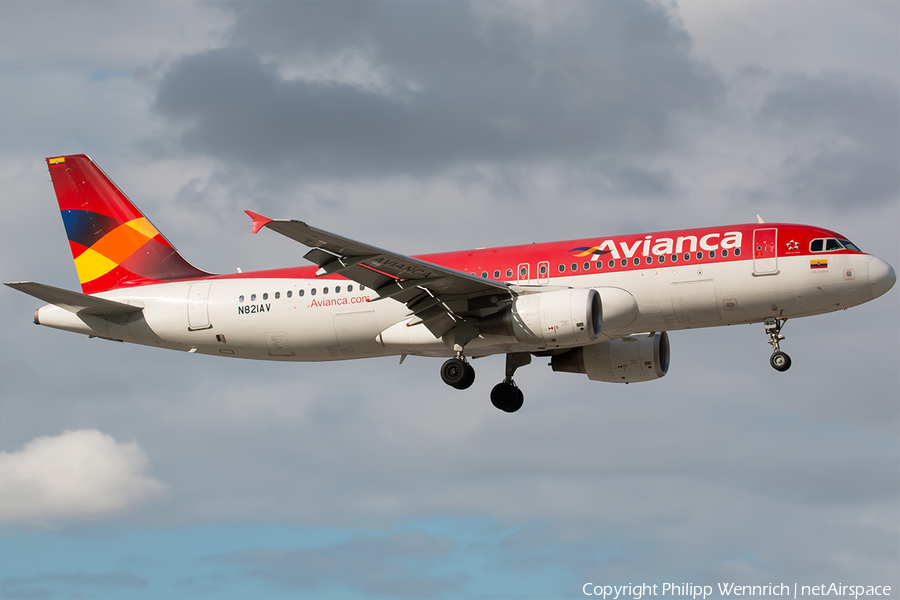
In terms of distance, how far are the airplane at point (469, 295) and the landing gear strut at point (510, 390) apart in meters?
0.05

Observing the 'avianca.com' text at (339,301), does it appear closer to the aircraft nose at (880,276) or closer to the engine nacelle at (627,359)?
the engine nacelle at (627,359)

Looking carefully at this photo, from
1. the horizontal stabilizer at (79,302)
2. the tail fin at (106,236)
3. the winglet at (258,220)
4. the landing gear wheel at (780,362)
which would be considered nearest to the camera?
the winglet at (258,220)

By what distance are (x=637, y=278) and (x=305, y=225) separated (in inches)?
425

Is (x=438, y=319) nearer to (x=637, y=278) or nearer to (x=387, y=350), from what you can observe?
(x=387, y=350)

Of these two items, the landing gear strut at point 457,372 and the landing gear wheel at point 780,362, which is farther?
the landing gear strut at point 457,372

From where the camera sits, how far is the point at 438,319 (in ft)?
106

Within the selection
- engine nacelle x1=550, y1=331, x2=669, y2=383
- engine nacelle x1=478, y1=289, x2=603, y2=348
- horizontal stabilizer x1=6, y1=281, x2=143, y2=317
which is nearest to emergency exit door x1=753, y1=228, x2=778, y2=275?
engine nacelle x1=478, y1=289, x2=603, y2=348

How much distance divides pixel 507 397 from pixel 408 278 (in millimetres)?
8261

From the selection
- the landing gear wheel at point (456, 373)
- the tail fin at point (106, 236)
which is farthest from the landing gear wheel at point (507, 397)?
the tail fin at point (106, 236)

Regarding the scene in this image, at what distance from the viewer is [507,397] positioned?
37.1m

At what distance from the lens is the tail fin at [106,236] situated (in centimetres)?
3769

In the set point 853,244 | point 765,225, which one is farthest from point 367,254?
point 853,244

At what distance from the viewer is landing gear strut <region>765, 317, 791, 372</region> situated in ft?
102

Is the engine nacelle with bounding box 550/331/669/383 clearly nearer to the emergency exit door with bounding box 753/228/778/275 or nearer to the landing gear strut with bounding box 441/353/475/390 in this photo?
the landing gear strut with bounding box 441/353/475/390
